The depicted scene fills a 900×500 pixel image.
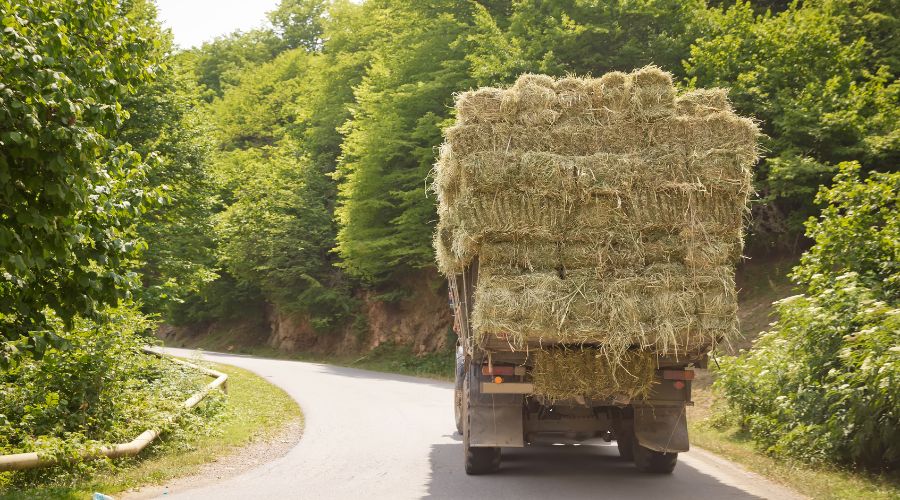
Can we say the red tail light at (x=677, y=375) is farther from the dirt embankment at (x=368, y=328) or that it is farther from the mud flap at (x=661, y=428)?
the dirt embankment at (x=368, y=328)

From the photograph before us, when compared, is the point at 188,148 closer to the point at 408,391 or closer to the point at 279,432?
the point at 408,391

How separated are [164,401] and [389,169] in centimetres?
1838

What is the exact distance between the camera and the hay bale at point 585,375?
8.27 meters

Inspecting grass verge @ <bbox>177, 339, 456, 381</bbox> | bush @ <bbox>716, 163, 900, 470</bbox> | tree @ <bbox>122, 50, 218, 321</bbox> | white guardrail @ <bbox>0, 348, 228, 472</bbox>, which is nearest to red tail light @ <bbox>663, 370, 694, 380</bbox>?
bush @ <bbox>716, 163, 900, 470</bbox>

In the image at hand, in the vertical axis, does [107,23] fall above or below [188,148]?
below

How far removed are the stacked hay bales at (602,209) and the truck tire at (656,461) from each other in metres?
1.76

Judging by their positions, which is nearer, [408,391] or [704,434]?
[704,434]

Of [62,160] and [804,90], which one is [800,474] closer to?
[62,160]

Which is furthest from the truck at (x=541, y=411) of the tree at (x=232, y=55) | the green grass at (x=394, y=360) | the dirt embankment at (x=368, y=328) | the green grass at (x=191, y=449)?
the tree at (x=232, y=55)

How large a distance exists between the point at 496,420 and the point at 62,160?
524cm

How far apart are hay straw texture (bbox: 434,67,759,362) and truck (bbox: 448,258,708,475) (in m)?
0.60

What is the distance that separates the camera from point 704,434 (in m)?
12.4

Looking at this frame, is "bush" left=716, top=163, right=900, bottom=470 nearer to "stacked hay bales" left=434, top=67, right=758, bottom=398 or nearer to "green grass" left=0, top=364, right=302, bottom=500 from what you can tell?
"stacked hay bales" left=434, top=67, right=758, bottom=398

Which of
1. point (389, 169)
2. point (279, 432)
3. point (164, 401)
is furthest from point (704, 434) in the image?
point (389, 169)
